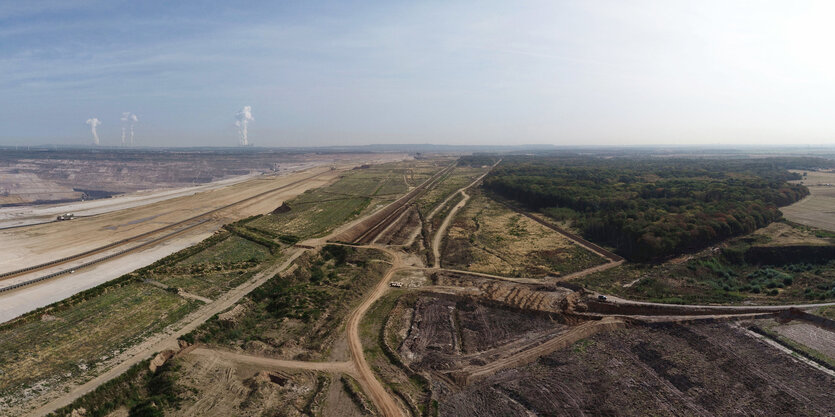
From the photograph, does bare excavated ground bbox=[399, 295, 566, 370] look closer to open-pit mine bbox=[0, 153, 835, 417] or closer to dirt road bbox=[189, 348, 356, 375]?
open-pit mine bbox=[0, 153, 835, 417]

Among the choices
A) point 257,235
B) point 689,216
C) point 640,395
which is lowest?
point 640,395

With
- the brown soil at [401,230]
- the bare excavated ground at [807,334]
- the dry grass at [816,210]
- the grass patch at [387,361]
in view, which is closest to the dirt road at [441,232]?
the brown soil at [401,230]

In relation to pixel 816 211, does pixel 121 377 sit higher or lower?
lower

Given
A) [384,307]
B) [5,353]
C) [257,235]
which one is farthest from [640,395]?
[257,235]

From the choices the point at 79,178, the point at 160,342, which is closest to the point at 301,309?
the point at 160,342

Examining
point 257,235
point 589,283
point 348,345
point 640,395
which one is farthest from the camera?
point 257,235

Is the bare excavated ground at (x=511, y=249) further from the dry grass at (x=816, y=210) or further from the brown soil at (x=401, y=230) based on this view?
the dry grass at (x=816, y=210)

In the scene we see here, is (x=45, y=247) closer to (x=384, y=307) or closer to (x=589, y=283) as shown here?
(x=384, y=307)
